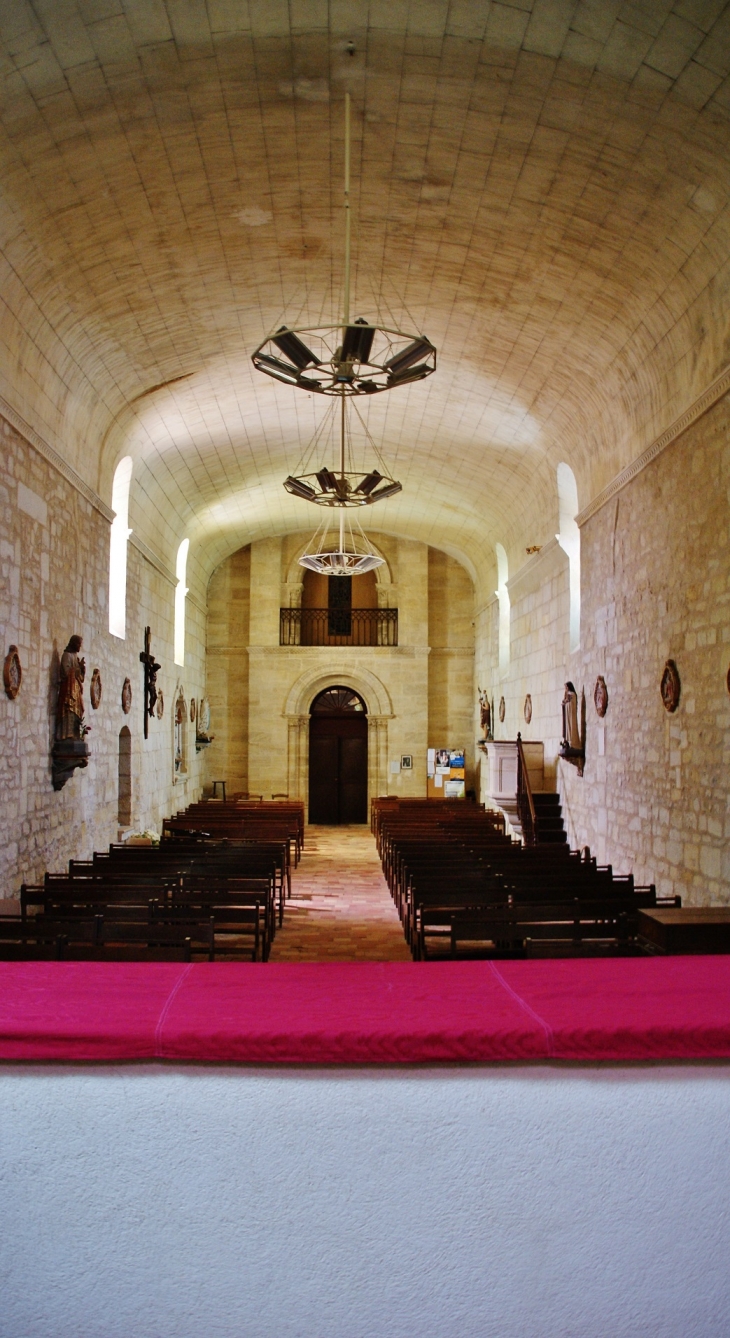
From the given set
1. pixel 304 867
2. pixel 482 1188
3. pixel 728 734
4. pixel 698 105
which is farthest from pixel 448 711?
pixel 482 1188

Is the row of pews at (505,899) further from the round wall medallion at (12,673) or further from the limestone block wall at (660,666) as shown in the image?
the round wall medallion at (12,673)

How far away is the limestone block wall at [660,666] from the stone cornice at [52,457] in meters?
5.89

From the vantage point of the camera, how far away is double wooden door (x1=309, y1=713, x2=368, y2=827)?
25688 mm

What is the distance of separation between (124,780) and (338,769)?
1123cm

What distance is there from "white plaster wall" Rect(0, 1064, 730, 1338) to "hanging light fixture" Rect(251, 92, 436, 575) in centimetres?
605

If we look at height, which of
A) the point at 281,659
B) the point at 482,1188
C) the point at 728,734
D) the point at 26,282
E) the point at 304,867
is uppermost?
the point at 26,282

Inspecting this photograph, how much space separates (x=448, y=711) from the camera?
2567 centimetres

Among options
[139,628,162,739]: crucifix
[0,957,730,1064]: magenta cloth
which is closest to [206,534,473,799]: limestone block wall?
[139,628,162,739]: crucifix

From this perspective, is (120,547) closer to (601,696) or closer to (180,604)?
(180,604)

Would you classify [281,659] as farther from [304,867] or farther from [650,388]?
[650,388]

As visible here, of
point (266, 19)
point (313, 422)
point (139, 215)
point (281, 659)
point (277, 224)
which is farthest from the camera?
point (281, 659)

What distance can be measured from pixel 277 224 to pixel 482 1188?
9.39 meters

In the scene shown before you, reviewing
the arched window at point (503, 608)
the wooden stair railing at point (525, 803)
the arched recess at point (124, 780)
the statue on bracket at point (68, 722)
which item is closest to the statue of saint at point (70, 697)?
the statue on bracket at point (68, 722)

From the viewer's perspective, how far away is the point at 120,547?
14570 millimetres
